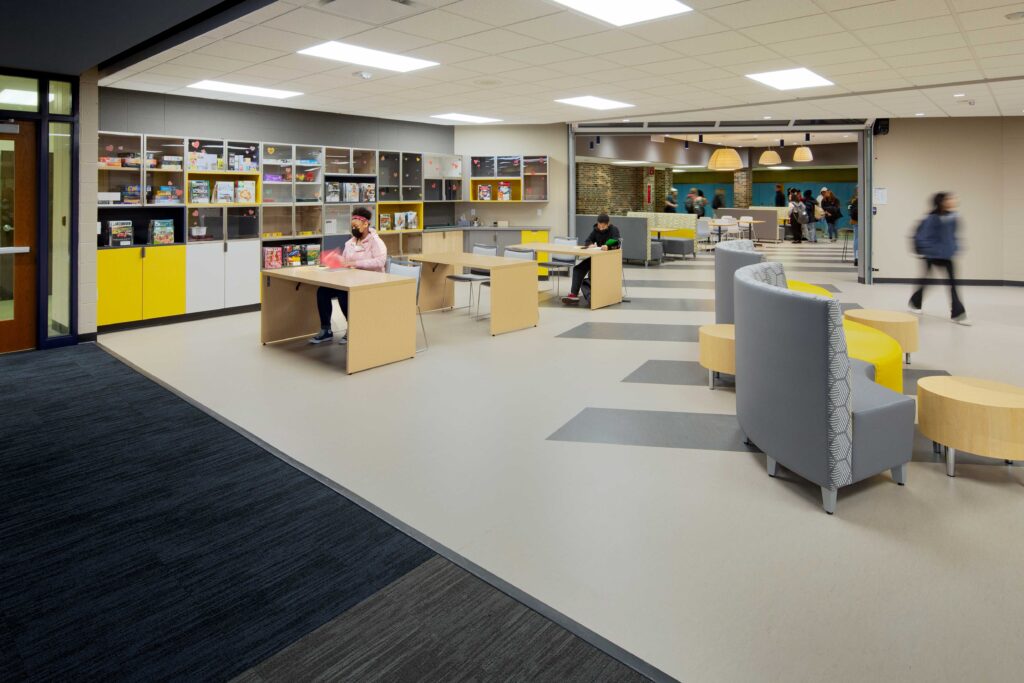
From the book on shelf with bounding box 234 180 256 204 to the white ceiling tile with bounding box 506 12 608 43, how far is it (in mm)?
5141

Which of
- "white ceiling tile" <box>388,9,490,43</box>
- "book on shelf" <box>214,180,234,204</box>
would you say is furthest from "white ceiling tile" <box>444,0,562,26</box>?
"book on shelf" <box>214,180,234,204</box>

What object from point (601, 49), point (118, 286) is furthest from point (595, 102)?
point (118, 286)

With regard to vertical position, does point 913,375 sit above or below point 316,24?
below

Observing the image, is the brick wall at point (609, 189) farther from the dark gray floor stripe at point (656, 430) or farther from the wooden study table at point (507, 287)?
the dark gray floor stripe at point (656, 430)

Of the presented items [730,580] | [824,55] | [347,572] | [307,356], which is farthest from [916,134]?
[347,572]

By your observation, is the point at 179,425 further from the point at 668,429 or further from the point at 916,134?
the point at 916,134

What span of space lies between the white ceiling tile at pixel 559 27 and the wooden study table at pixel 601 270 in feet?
12.0

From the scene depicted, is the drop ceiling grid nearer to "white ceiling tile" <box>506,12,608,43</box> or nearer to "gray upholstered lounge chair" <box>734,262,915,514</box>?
"white ceiling tile" <box>506,12,608,43</box>

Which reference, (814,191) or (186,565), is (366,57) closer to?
(186,565)

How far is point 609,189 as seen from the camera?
2045 centimetres

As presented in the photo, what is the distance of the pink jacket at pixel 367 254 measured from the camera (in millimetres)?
7246

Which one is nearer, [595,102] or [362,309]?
[362,309]

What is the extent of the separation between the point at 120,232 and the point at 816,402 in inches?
308

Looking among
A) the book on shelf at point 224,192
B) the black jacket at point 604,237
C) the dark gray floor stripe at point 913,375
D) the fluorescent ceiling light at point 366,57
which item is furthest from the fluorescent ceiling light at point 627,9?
the book on shelf at point 224,192
